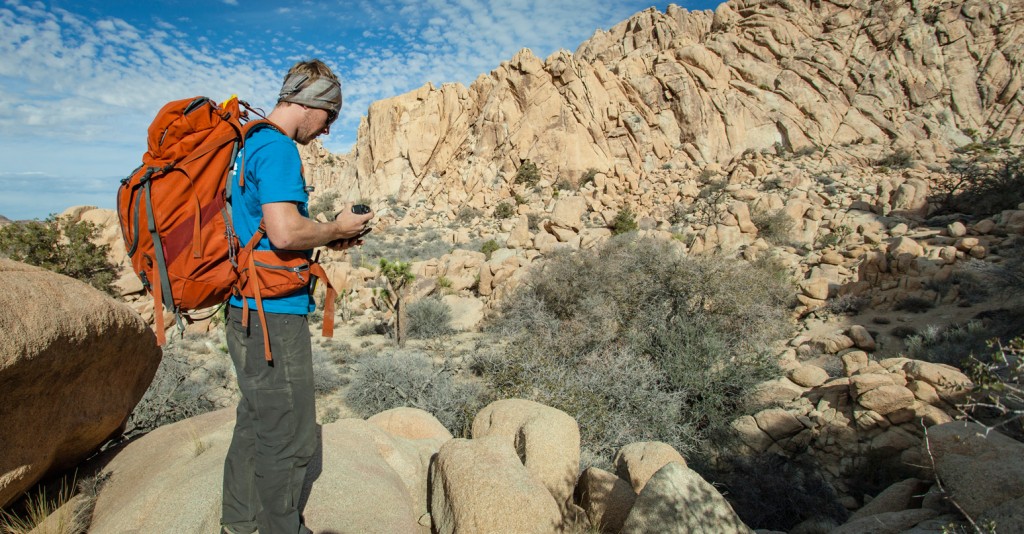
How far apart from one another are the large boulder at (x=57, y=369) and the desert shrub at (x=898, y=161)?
2667 cm

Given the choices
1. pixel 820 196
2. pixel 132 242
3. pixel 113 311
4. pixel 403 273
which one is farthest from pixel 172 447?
pixel 820 196

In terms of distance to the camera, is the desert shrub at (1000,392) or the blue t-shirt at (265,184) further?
the desert shrub at (1000,392)

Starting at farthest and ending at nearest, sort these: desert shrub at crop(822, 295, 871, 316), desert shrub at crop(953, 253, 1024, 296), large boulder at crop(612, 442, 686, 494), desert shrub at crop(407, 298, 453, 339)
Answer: desert shrub at crop(407, 298, 453, 339) → desert shrub at crop(822, 295, 871, 316) → desert shrub at crop(953, 253, 1024, 296) → large boulder at crop(612, 442, 686, 494)

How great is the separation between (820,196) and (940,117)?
14416 mm

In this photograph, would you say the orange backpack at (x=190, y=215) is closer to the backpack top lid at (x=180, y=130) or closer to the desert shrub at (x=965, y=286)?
the backpack top lid at (x=180, y=130)

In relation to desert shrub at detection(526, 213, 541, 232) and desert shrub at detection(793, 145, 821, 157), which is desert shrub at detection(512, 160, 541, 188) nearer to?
desert shrub at detection(526, 213, 541, 232)

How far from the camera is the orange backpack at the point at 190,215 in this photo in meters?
1.71

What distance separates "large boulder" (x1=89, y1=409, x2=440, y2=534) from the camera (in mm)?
2365

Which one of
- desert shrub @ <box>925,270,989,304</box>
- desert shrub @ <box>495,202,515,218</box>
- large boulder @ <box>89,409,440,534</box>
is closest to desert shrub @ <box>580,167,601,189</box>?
desert shrub @ <box>495,202,515,218</box>

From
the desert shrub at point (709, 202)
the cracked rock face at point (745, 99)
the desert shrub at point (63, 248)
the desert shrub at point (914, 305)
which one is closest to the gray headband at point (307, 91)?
the desert shrub at point (914, 305)

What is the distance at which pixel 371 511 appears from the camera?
8.34ft

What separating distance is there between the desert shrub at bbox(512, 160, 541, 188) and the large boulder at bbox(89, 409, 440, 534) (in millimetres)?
24775

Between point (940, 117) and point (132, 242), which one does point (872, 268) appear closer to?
point (132, 242)

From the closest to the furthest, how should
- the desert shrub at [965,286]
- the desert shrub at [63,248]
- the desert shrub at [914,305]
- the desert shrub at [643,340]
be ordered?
the desert shrub at [643,340]
the desert shrub at [965,286]
the desert shrub at [914,305]
the desert shrub at [63,248]
